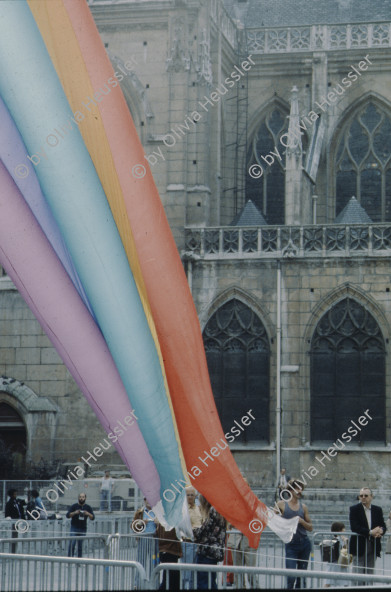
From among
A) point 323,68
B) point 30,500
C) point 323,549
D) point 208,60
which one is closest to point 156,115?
point 208,60

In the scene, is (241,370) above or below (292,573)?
above

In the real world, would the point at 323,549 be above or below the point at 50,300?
below

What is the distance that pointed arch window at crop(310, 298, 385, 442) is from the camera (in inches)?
1105

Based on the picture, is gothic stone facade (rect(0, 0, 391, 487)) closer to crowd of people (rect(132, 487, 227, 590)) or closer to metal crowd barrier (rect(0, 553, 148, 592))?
crowd of people (rect(132, 487, 227, 590))

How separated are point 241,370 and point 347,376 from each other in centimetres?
256

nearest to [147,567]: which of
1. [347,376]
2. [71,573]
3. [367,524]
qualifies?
[367,524]

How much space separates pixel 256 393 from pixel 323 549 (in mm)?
14531

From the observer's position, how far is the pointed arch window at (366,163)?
3316 centimetres

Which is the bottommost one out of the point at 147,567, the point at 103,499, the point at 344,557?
the point at 147,567

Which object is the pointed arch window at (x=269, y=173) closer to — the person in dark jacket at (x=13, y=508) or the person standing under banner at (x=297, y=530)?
the person in dark jacket at (x=13, y=508)

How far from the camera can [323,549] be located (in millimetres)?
14078

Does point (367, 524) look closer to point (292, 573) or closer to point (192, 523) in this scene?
point (192, 523)

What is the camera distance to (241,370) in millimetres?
28656

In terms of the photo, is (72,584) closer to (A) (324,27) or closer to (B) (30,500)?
(B) (30,500)
